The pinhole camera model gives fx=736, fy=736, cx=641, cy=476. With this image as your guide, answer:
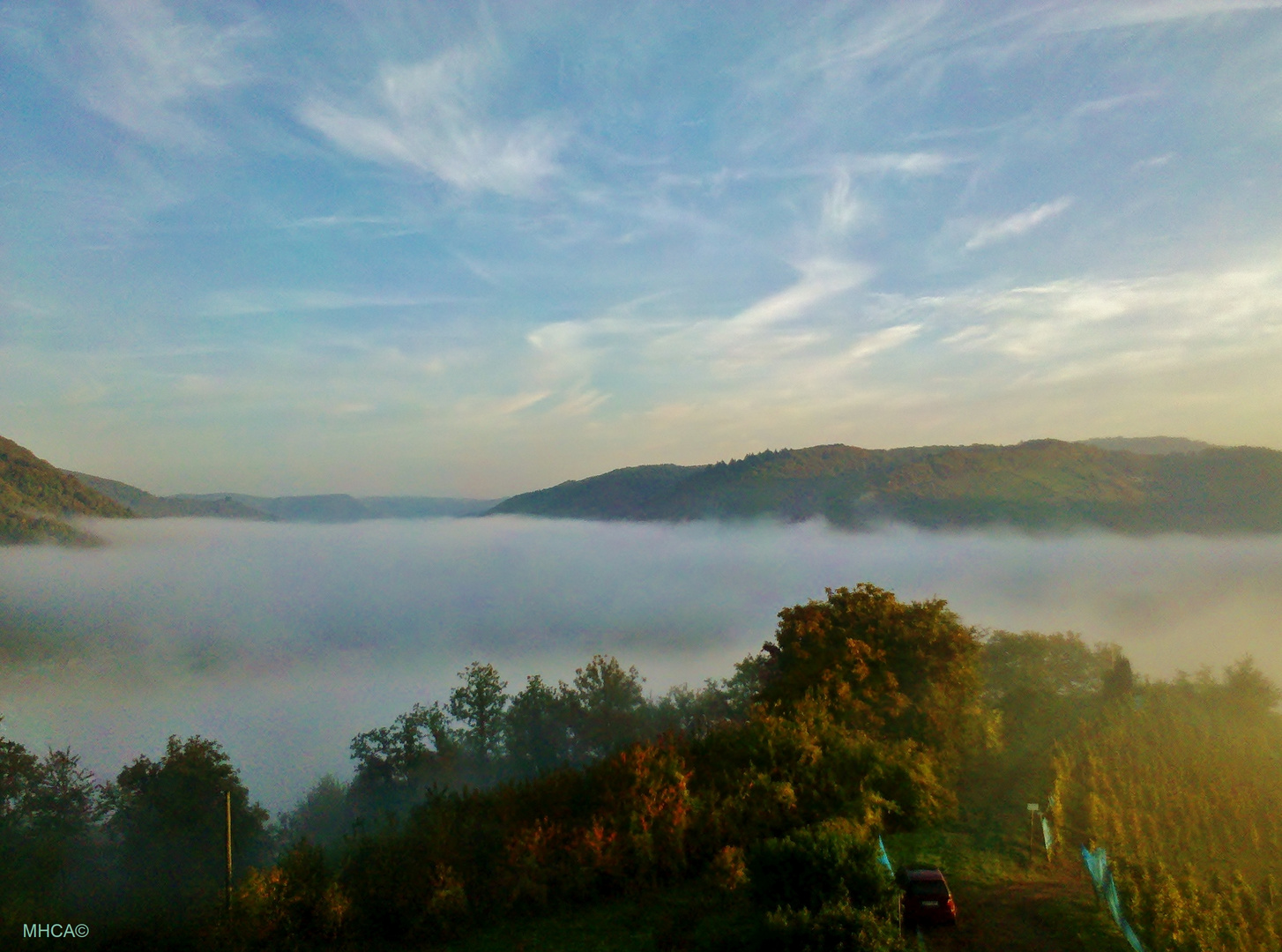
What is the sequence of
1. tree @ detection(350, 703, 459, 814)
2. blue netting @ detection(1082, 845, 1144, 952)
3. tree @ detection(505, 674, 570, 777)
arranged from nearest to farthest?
blue netting @ detection(1082, 845, 1144, 952) → tree @ detection(350, 703, 459, 814) → tree @ detection(505, 674, 570, 777)

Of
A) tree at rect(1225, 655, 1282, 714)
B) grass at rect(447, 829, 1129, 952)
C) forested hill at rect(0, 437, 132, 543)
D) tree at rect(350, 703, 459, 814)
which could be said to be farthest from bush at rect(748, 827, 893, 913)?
forested hill at rect(0, 437, 132, 543)

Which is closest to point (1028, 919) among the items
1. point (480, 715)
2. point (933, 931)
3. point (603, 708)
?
point (933, 931)

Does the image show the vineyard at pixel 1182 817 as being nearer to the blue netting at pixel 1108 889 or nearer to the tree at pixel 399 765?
the blue netting at pixel 1108 889

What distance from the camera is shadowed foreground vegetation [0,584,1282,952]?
554 inches

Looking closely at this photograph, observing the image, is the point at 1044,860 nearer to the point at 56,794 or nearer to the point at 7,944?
the point at 7,944

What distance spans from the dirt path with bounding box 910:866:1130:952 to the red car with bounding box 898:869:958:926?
29 centimetres

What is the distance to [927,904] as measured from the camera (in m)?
14.1

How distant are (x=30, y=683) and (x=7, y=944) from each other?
183m

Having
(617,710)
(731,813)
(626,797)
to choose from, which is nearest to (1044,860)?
(731,813)

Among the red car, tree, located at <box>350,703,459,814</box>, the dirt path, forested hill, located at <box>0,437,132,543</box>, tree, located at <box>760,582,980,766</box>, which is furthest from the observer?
forested hill, located at <box>0,437,132,543</box>

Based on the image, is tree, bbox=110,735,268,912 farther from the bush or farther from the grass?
the bush

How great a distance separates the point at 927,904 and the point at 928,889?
273mm

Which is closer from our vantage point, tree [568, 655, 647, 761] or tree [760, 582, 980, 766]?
tree [760, 582, 980, 766]

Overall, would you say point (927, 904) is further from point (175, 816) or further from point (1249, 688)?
point (1249, 688)
